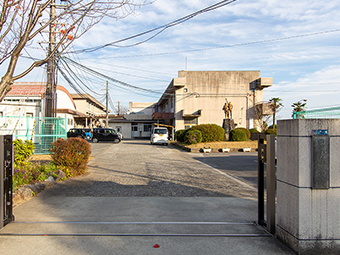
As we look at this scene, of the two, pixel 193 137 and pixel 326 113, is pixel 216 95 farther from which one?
pixel 326 113

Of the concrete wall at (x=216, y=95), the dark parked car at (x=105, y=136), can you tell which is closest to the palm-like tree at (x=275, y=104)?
the concrete wall at (x=216, y=95)

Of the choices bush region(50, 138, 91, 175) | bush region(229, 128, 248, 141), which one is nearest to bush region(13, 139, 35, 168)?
bush region(50, 138, 91, 175)

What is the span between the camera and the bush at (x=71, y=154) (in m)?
8.34

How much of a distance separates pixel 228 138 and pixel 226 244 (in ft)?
73.5

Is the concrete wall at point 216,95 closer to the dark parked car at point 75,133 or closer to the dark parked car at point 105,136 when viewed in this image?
the dark parked car at point 105,136

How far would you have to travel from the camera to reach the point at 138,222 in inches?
171

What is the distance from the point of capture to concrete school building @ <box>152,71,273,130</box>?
3656cm

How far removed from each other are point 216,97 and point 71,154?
3071 cm

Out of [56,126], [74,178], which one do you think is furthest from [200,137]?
[74,178]

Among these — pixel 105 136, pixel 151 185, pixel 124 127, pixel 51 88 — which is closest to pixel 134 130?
pixel 124 127

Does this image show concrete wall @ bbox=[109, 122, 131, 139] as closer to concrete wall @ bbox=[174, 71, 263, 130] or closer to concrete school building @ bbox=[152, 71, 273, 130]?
concrete school building @ bbox=[152, 71, 273, 130]

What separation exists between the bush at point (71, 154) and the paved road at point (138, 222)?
4.08 feet

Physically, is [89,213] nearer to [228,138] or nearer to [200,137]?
[200,137]

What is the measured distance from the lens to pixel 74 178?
8289mm
